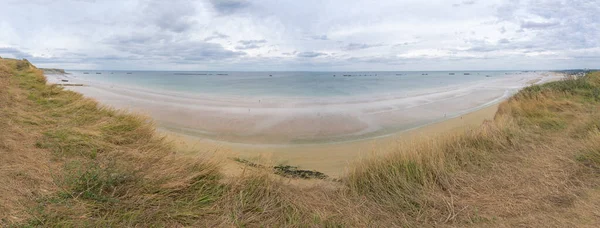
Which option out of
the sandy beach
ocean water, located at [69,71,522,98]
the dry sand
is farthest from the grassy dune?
ocean water, located at [69,71,522,98]

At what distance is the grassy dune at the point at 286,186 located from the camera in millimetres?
3604

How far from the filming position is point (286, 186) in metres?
4.82

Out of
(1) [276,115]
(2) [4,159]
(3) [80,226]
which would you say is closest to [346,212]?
(3) [80,226]

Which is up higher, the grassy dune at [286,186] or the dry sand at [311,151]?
the grassy dune at [286,186]

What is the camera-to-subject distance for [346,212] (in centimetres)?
407

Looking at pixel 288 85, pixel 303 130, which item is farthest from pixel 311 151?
pixel 288 85

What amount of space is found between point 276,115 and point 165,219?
513 inches

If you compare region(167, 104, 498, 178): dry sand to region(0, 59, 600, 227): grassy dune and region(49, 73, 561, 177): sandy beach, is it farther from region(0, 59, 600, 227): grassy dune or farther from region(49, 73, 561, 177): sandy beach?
region(0, 59, 600, 227): grassy dune

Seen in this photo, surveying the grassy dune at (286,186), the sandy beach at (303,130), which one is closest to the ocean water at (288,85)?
the sandy beach at (303,130)

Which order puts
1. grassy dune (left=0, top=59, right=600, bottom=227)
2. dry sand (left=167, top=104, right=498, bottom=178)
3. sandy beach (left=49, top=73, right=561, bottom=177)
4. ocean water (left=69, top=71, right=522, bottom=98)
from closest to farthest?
1. grassy dune (left=0, top=59, right=600, bottom=227)
2. dry sand (left=167, top=104, right=498, bottom=178)
3. sandy beach (left=49, top=73, right=561, bottom=177)
4. ocean water (left=69, top=71, right=522, bottom=98)

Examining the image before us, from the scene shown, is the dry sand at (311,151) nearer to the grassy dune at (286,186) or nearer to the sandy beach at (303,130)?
the sandy beach at (303,130)

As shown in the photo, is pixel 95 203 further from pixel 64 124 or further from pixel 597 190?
pixel 597 190

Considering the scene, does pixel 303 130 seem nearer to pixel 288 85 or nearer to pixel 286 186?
pixel 286 186

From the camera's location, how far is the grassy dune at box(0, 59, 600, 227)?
3604mm
